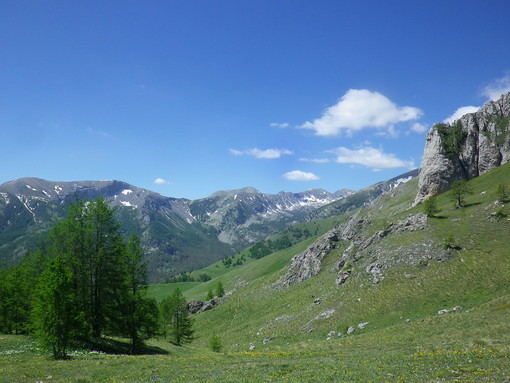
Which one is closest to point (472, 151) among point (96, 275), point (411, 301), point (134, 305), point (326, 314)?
point (411, 301)

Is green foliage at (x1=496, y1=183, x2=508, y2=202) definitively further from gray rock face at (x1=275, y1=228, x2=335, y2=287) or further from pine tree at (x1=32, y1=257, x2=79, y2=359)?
pine tree at (x1=32, y1=257, x2=79, y2=359)

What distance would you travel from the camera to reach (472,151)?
Answer: 4737 inches

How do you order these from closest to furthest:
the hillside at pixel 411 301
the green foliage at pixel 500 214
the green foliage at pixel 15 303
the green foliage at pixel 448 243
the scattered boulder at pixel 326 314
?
the hillside at pixel 411 301 < the green foliage at pixel 15 303 < the scattered boulder at pixel 326 314 < the green foliage at pixel 448 243 < the green foliage at pixel 500 214

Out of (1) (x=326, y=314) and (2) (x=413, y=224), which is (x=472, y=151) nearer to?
(2) (x=413, y=224)

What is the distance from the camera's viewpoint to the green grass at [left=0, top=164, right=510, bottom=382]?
2028 centimetres

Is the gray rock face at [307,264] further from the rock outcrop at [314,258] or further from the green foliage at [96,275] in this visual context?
the green foliage at [96,275]

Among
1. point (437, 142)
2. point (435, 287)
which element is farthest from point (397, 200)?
point (435, 287)

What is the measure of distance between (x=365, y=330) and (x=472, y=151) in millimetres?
104571

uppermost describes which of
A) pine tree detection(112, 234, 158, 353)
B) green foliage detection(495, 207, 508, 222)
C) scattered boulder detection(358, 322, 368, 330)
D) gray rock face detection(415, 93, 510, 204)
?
gray rock face detection(415, 93, 510, 204)

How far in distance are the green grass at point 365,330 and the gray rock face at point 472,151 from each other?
40.2 feet

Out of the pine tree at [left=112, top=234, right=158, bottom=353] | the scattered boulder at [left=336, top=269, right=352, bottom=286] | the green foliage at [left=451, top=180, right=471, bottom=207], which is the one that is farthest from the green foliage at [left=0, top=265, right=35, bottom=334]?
the green foliage at [left=451, top=180, right=471, bottom=207]

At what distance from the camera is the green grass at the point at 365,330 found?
20281 mm

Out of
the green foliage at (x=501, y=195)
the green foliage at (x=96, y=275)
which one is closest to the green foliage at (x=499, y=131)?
the green foliage at (x=501, y=195)

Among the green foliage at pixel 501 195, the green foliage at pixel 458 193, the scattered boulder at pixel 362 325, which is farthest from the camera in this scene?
the green foliage at pixel 458 193
